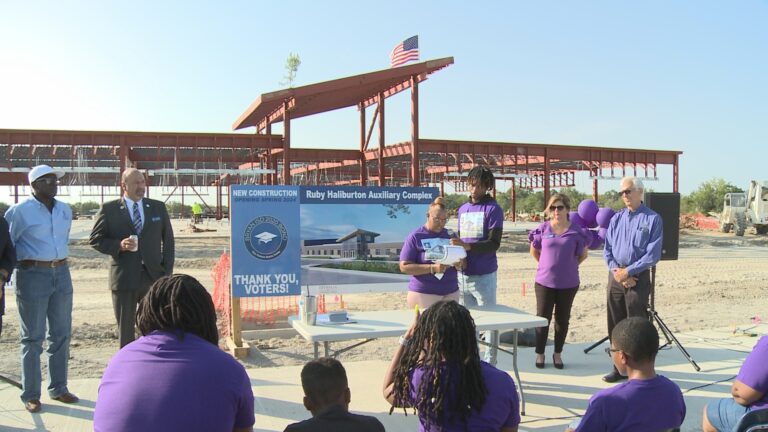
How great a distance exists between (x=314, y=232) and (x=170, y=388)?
4.88 metres

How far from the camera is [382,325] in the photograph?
4.48 meters

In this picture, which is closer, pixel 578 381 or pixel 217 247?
pixel 578 381

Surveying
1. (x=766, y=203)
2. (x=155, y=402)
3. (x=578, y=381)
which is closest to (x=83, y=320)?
(x=578, y=381)

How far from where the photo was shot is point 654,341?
2.79m

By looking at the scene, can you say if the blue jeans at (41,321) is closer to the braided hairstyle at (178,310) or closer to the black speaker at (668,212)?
the braided hairstyle at (178,310)

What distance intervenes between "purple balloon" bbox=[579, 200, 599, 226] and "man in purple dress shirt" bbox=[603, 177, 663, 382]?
2445 millimetres

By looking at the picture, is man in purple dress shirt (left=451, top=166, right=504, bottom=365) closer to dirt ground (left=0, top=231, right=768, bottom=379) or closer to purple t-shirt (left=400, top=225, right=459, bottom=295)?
purple t-shirt (left=400, top=225, right=459, bottom=295)

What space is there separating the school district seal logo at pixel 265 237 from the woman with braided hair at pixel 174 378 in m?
4.22

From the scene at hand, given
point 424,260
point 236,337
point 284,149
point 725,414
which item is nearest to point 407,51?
point 284,149

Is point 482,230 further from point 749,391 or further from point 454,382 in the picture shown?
point 454,382

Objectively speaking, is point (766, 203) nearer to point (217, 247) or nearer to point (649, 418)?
point (217, 247)

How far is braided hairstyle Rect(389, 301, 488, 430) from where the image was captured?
232 cm

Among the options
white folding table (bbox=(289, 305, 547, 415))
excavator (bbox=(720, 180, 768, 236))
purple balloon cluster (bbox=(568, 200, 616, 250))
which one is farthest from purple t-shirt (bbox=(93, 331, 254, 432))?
excavator (bbox=(720, 180, 768, 236))

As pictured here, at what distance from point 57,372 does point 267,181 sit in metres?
22.7
